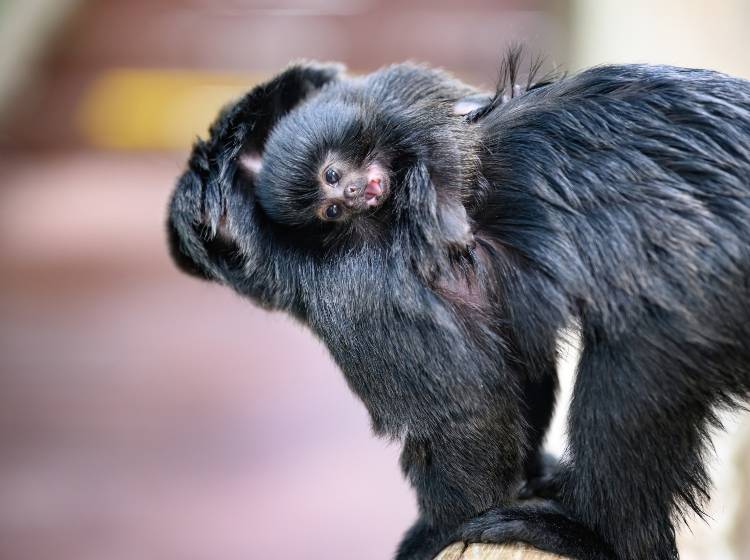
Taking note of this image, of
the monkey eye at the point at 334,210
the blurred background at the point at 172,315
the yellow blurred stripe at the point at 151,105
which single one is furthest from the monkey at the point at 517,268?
the yellow blurred stripe at the point at 151,105

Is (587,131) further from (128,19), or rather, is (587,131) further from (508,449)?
(128,19)

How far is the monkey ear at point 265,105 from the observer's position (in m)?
2.33

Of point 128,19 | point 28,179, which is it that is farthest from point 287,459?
point 128,19

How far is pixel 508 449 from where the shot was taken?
6.55ft

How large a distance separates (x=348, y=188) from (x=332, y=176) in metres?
0.07

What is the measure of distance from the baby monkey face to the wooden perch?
31.0 inches

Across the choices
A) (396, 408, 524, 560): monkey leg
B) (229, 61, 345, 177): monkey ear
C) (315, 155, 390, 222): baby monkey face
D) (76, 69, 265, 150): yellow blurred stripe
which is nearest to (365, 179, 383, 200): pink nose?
(315, 155, 390, 222): baby monkey face

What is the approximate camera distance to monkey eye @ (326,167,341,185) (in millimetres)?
2080

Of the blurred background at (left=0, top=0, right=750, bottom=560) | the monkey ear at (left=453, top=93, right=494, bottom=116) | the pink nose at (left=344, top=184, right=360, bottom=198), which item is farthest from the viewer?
the blurred background at (left=0, top=0, right=750, bottom=560)

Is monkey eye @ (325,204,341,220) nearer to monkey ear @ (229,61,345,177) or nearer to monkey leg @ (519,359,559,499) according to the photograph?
monkey ear @ (229,61,345,177)

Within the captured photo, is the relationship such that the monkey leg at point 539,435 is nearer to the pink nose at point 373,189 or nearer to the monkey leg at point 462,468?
the monkey leg at point 462,468

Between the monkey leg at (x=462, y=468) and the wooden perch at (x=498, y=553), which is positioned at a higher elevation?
the monkey leg at (x=462, y=468)

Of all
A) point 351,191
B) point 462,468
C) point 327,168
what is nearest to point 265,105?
point 327,168

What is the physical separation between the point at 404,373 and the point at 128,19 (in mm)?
9304
